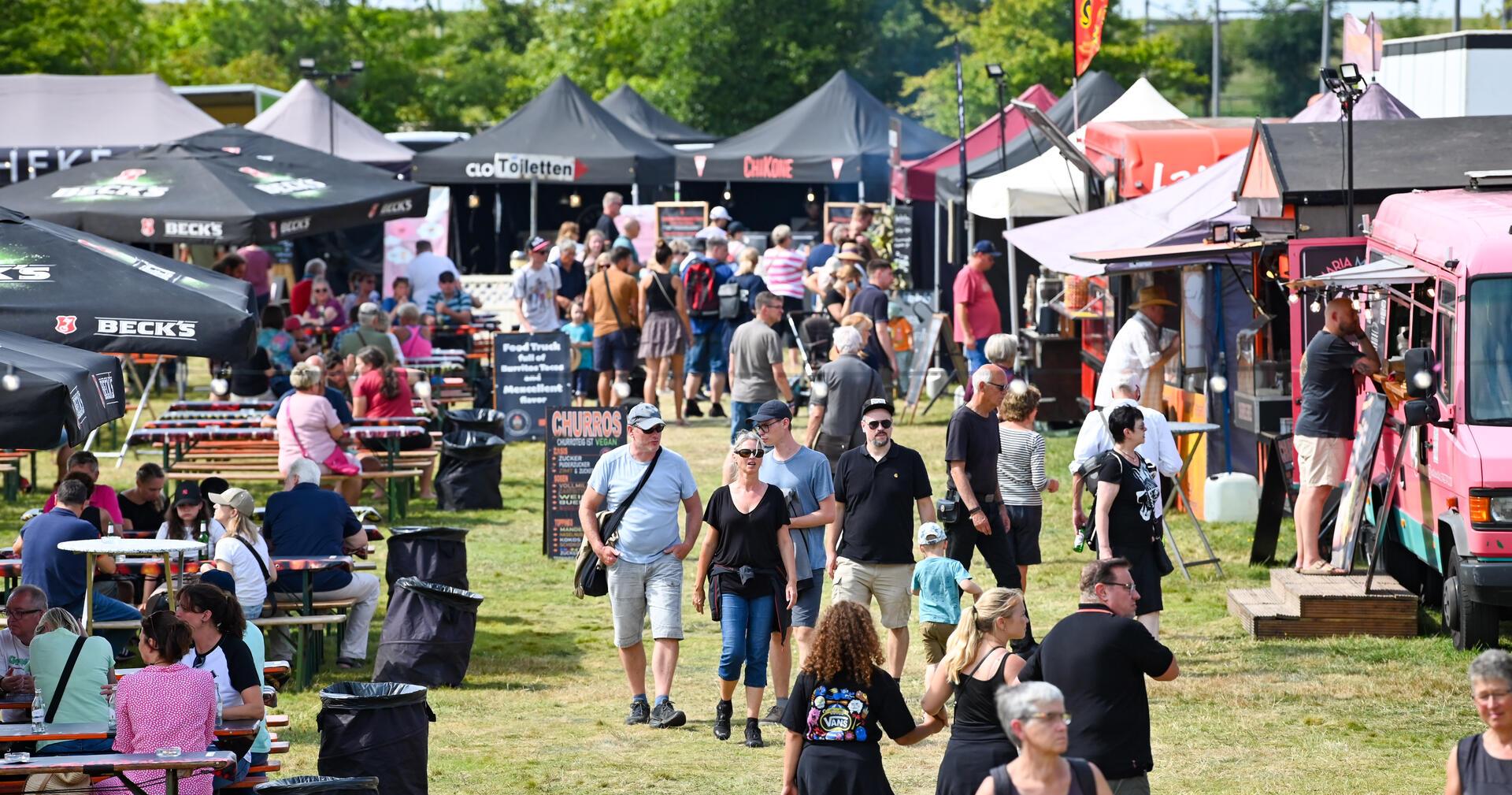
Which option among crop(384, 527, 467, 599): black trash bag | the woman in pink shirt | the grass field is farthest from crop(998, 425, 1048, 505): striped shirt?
the woman in pink shirt

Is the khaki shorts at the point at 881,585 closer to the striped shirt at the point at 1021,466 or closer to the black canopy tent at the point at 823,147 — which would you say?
the striped shirt at the point at 1021,466

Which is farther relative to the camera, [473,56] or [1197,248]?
[473,56]

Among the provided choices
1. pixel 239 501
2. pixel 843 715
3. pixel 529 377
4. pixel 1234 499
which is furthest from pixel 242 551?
pixel 529 377

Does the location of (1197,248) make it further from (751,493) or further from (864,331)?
(751,493)

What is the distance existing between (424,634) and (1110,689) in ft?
16.3

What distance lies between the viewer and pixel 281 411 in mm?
14258

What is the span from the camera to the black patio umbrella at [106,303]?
31.3ft

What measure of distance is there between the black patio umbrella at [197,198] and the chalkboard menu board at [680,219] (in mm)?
16465

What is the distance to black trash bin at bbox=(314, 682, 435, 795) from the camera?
8023 millimetres

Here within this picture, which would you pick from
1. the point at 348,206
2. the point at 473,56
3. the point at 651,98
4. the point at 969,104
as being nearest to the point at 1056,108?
the point at 348,206

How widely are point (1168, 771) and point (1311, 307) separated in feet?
16.8

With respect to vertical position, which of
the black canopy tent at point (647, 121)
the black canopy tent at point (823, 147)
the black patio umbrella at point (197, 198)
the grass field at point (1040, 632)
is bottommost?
the grass field at point (1040, 632)

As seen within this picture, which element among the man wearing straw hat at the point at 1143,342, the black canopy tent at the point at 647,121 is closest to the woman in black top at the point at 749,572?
the man wearing straw hat at the point at 1143,342

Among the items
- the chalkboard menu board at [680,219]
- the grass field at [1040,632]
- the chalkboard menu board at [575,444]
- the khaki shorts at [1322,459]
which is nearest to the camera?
the grass field at [1040,632]
